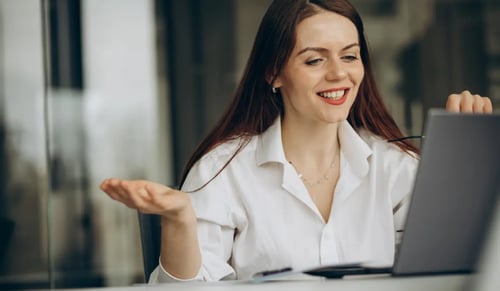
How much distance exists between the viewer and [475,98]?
5.95 ft

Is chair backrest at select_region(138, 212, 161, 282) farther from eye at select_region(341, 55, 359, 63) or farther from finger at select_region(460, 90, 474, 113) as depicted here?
finger at select_region(460, 90, 474, 113)

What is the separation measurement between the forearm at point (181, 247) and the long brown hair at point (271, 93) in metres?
0.43

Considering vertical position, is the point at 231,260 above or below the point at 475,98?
below

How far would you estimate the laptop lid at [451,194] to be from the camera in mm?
1047

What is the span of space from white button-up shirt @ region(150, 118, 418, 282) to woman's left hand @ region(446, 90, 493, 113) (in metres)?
0.29

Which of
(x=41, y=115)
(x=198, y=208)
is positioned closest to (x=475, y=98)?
(x=198, y=208)

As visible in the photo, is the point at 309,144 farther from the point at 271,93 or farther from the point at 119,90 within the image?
the point at 119,90

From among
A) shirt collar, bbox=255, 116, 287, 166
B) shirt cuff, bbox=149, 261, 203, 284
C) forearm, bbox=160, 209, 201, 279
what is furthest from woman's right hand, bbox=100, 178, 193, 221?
shirt collar, bbox=255, 116, 287, 166

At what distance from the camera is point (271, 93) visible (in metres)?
2.17

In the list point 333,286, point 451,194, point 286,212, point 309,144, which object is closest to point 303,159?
point 309,144

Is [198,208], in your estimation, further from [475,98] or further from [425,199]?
[425,199]

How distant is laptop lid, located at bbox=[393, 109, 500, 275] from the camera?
41.2 inches

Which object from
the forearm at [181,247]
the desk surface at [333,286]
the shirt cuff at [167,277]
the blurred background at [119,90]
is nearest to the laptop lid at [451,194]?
the desk surface at [333,286]

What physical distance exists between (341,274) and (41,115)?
422 cm
